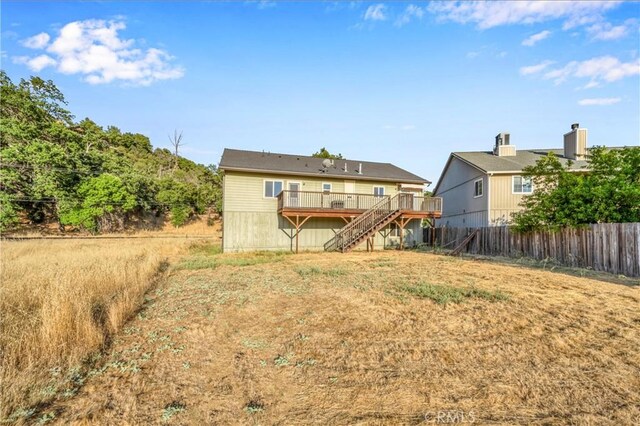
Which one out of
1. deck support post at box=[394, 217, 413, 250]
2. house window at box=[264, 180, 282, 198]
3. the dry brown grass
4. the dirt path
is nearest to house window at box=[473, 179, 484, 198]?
deck support post at box=[394, 217, 413, 250]

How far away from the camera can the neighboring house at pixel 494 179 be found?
18.1m

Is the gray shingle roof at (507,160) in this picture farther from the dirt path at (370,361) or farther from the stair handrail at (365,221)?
the dirt path at (370,361)

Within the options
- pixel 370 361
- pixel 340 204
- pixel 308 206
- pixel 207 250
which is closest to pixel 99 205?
pixel 207 250

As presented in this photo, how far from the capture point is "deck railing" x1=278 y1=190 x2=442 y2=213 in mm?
15945

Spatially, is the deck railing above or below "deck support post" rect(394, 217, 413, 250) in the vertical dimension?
above

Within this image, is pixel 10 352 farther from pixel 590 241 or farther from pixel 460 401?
pixel 590 241

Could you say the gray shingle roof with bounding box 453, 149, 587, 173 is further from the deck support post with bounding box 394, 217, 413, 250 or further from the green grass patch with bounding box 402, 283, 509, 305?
the green grass patch with bounding box 402, 283, 509, 305

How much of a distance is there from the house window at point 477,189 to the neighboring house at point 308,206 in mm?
3956

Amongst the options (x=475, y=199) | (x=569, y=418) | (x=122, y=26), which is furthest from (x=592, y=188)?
(x=122, y=26)

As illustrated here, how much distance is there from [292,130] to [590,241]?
64.7ft

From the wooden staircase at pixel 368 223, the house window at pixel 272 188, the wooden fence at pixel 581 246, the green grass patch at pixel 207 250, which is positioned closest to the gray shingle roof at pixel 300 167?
the house window at pixel 272 188

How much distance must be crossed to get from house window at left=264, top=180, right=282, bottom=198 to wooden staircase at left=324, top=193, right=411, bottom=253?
4.60m

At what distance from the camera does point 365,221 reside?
16891 mm

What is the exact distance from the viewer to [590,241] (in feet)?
33.3
